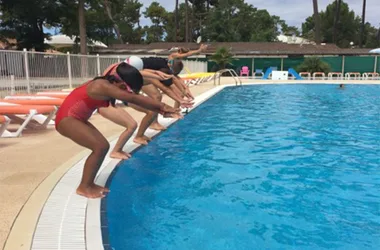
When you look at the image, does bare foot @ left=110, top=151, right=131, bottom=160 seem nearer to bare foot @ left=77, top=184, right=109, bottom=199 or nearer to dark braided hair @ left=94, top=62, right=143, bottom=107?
bare foot @ left=77, top=184, right=109, bottom=199

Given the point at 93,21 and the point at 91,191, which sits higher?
the point at 93,21

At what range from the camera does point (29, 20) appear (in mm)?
28594

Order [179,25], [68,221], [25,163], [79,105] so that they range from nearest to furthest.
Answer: [68,221]
[79,105]
[25,163]
[179,25]

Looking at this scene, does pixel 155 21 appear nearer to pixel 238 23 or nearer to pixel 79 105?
pixel 238 23

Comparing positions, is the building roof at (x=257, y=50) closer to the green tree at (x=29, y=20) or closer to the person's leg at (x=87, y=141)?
the green tree at (x=29, y=20)

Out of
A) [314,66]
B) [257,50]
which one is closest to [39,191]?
[314,66]

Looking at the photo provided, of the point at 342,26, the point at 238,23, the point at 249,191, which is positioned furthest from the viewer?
the point at 342,26

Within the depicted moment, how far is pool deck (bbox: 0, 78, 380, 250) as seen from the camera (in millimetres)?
2820

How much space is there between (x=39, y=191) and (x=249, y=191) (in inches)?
98.0

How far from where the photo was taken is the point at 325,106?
1356 cm

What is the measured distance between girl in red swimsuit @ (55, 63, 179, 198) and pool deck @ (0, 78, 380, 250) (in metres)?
0.33

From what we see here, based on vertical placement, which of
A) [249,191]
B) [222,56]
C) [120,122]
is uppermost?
[222,56]

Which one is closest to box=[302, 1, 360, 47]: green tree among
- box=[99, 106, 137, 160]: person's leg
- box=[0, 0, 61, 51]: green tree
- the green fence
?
the green fence

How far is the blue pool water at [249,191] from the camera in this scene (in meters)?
3.54
